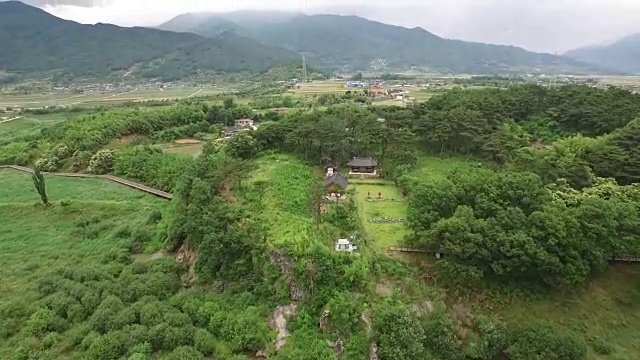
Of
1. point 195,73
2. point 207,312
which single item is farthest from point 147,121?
point 195,73

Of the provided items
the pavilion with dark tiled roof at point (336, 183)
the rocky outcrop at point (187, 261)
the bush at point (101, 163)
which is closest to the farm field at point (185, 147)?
the bush at point (101, 163)

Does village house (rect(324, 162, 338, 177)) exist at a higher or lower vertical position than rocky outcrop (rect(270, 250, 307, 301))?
higher

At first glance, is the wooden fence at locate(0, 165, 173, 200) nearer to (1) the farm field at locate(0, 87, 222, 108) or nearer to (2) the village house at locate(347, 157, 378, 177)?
(2) the village house at locate(347, 157, 378, 177)

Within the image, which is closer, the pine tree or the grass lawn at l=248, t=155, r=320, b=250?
the grass lawn at l=248, t=155, r=320, b=250

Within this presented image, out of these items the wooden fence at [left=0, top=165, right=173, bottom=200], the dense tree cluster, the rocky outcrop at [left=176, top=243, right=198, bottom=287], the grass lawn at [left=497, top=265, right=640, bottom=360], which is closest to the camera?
the grass lawn at [left=497, top=265, right=640, bottom=360]

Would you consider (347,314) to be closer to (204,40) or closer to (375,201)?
(375,201)

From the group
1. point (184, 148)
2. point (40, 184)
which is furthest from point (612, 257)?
point (184, 148)

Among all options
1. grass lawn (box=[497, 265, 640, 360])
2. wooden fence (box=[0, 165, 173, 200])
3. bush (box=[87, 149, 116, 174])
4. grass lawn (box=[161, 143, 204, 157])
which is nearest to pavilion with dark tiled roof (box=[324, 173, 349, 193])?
grass lawn (box=[497, 265, 640, 360])
